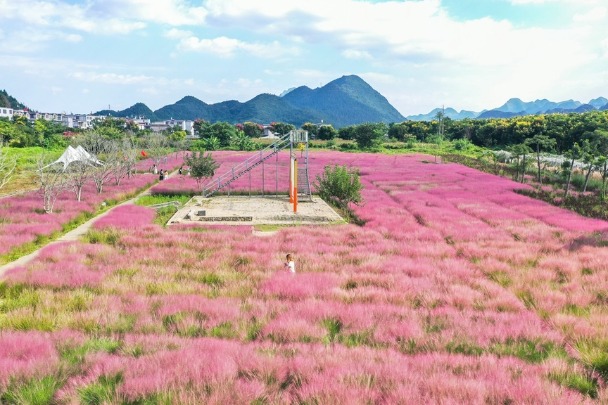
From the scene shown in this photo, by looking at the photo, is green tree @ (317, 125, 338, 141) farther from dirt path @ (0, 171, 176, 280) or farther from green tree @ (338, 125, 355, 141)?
dirt path @ (0, 171, 176, 280)

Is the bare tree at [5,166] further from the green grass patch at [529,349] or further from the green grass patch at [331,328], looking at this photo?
the green grass patch at [529,349]

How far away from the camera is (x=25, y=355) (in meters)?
6.11

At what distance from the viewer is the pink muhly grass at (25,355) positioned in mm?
5555

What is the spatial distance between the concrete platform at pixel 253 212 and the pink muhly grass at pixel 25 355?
51.9ft

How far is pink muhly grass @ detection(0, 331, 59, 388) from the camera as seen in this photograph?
5555 millimetres

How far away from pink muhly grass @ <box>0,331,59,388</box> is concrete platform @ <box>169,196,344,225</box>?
15.8 meters

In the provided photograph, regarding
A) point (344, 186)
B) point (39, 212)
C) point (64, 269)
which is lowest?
point (39, 212)

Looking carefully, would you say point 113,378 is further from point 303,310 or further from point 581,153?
point 581,153

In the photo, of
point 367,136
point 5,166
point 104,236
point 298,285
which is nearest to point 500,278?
point 298,285

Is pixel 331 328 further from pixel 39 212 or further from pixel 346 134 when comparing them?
pixel 346 134

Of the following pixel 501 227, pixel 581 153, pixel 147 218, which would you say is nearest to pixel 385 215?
pixel 501 227

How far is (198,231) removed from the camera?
19.5 meters

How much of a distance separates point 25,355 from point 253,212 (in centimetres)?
1977

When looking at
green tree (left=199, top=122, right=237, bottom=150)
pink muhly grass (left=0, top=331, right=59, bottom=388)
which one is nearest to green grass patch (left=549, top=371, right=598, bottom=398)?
pink muhly grass (left=0, top=331, right=59, bottom=388)
